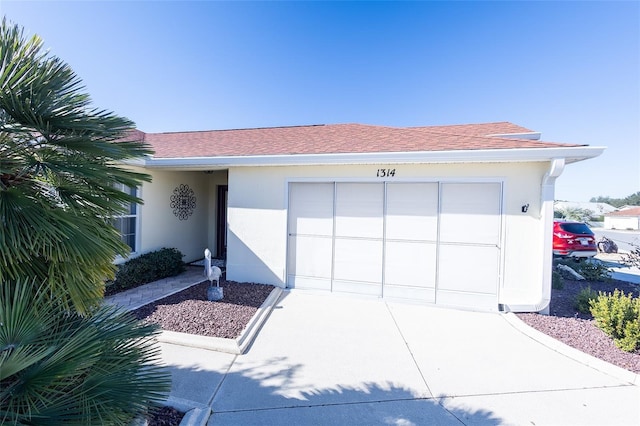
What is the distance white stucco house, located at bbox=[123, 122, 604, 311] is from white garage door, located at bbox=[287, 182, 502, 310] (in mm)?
24

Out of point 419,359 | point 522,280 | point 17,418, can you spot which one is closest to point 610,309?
point 522,280

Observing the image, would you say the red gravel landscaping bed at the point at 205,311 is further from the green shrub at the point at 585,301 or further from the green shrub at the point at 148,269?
the green shrub at the point at 585,301

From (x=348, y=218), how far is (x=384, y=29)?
25.1 feet

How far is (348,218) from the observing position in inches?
256

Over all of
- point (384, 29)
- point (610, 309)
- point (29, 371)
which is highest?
point (384, 29)

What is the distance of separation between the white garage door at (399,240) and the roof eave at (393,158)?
696mm

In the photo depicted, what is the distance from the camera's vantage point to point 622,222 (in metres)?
40.2

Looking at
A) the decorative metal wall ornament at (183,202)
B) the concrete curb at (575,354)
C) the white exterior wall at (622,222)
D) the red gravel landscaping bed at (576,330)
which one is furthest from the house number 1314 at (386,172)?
the white exterior wall at (622,222)

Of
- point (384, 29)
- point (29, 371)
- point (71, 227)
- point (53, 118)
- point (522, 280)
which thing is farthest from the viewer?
point (384, 29)

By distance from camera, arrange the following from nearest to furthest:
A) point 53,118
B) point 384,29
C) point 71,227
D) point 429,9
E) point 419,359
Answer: point 71,227
point 53,118
point 419,359
point 429,9
point 384,29

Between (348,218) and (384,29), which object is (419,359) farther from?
(384,29)

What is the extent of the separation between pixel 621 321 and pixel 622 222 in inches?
2189

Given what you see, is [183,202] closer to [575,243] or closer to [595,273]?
[595,273]

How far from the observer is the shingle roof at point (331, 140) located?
5793mm
